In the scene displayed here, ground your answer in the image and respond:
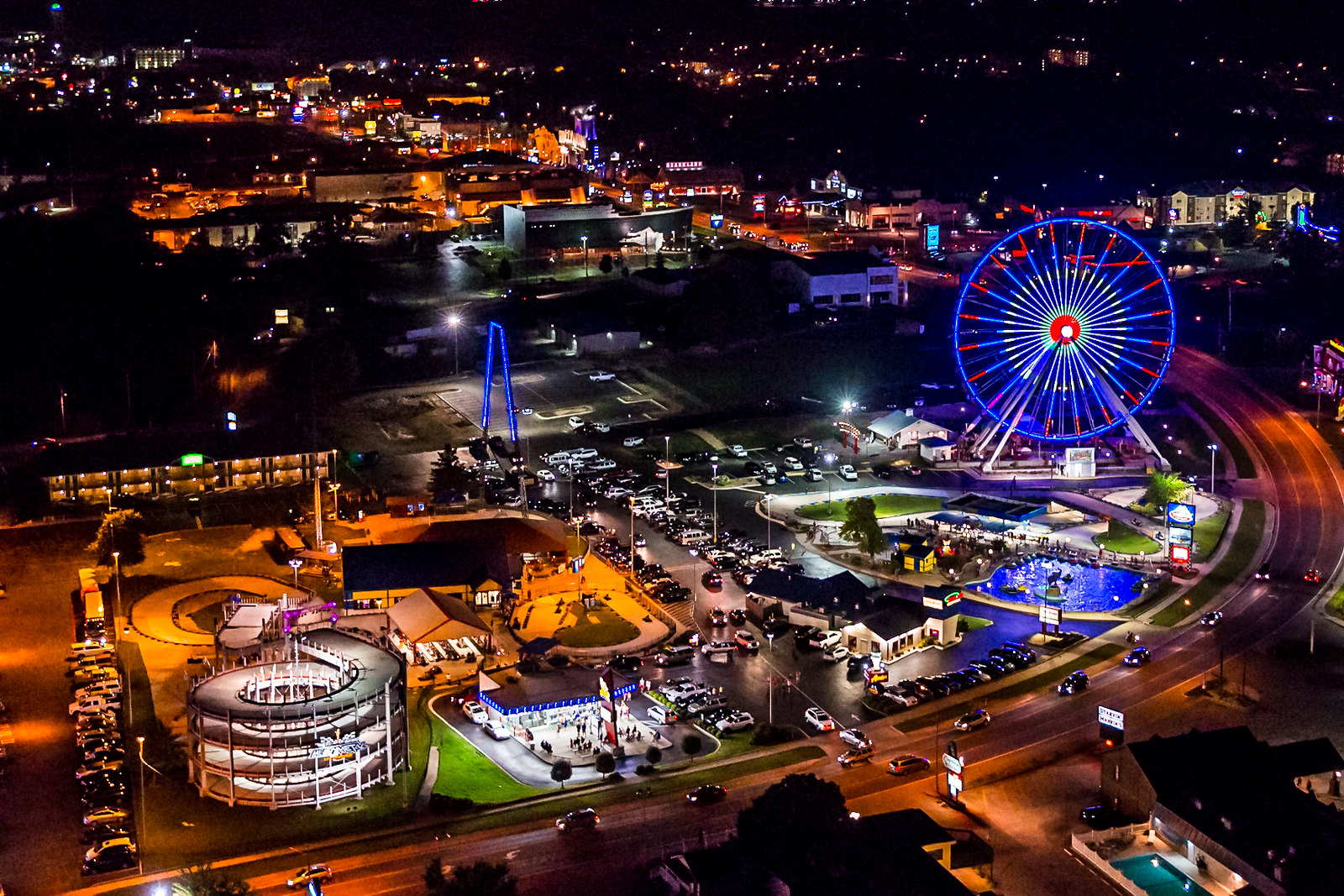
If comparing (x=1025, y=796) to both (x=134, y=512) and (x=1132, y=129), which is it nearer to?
(x=134, y=512)

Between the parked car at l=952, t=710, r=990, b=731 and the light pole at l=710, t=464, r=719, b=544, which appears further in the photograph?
the light pole at l=710, t=464, r=719, b=544

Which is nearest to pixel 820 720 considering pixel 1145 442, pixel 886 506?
pixel 886 506

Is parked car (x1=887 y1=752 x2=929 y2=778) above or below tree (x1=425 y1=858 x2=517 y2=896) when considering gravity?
below

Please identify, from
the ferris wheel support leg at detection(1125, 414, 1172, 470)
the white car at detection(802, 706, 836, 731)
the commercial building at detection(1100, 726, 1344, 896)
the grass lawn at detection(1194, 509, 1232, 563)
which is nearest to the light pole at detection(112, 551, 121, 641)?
the white car at detection(802, 706, 836, 731)

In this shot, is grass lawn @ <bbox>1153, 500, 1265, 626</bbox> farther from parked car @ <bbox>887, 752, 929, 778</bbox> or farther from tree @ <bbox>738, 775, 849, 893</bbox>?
tree @ <bbox>738, 775, 849, 893</bbox>

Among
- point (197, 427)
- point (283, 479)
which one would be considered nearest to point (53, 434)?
point (197, 427)

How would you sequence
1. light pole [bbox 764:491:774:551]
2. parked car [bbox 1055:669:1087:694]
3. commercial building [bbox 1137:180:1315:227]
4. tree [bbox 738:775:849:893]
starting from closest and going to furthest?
tree [bbox 738:775:849:893], parked car [bbox 1055:669:1087:694], light pole [bbox 764:491:774:551], commercial building [bbox 1137:180:1315:227]
